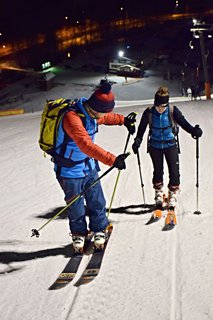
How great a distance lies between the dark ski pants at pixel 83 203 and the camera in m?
4.36

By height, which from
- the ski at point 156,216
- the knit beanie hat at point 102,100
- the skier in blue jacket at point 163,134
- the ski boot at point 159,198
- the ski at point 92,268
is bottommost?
the ski at point 156,216

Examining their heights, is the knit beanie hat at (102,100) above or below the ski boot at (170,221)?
above

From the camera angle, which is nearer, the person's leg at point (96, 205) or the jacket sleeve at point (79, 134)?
the jacket sleeve at point (79, 134)

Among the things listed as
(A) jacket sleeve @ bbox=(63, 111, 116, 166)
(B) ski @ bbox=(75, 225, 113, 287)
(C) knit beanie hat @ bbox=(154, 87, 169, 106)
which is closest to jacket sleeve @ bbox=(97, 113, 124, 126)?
(C) knit beanie hat @ bbox=(154, 87, 169, 106)

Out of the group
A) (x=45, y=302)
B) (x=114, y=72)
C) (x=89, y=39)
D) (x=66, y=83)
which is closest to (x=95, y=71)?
(x=114, y=72)

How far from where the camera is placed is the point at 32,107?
1367 inches

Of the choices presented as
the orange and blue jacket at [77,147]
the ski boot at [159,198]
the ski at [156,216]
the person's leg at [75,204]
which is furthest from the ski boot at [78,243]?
the ski boot at [159,198]

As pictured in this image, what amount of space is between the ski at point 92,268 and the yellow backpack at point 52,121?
1528 millimetres

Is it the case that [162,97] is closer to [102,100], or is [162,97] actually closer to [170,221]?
[102,100]

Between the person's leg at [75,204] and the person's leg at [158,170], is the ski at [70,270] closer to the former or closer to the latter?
the person's leg at [75,204]

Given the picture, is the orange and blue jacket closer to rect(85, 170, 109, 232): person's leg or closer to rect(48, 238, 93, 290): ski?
rect(85, 170, 109, 232): person's leg

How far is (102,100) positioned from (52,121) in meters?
0.63

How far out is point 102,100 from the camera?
3.90 m

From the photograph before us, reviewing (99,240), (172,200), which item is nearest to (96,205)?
(99,240)
